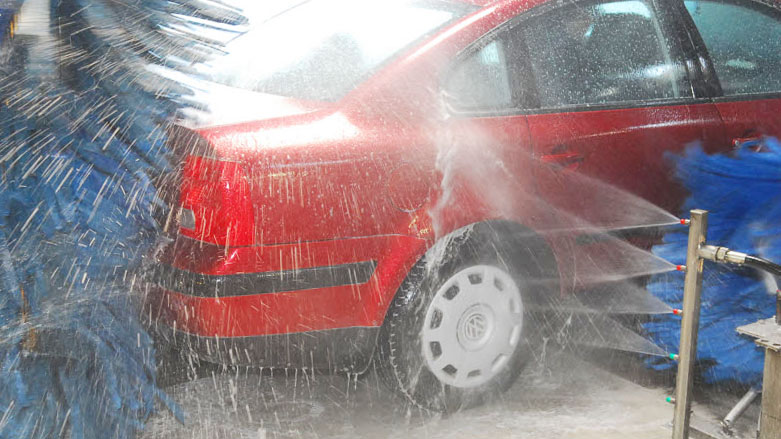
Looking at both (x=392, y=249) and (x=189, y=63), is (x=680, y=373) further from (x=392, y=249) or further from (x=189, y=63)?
(x=189, y=63)

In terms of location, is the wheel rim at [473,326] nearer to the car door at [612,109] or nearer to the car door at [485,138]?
the car door at [485,138]

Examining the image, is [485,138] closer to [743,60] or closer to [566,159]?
[566,159]

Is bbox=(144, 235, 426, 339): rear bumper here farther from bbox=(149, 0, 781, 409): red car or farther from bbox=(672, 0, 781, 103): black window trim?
bbox=(672, 0, 781, 103): black window trim

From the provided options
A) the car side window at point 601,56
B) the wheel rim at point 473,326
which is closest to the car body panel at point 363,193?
the car side window at point 601,56

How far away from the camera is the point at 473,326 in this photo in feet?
10.4

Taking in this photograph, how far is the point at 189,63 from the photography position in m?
3.27

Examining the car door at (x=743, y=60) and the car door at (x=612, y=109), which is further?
the car door at (x=743, y=60)

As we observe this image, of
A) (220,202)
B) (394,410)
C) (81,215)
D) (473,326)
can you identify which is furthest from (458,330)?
(81,215)

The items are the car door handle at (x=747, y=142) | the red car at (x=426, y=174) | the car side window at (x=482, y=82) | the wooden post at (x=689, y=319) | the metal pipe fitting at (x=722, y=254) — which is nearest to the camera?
the metal pipe fitting at (x=722, y=254)

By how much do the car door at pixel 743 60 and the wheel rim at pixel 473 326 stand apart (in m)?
1.41

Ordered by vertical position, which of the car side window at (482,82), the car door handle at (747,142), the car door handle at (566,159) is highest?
the car side window at (482,82)

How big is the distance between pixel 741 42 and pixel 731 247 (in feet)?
3.95

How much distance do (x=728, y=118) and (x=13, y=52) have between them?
9.87 ft

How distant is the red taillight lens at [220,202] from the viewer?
2721 mm
